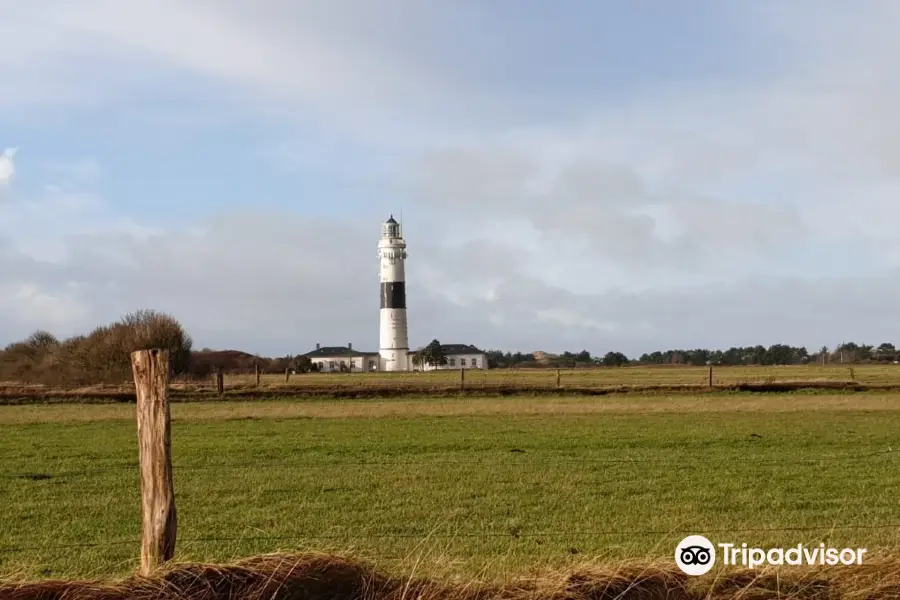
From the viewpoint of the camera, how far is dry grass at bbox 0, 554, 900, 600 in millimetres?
5238

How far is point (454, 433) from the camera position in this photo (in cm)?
2061

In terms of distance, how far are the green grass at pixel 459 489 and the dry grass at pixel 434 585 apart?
0.44 metres

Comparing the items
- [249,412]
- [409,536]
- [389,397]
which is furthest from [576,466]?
[389,397]

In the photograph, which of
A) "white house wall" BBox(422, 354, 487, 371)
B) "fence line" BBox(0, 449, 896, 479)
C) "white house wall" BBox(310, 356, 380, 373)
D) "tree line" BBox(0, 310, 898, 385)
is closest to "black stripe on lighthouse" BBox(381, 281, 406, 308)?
"tree line" BBox(0, 310, 898, 385)

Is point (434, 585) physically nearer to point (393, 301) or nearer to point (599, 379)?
point (599, 379)

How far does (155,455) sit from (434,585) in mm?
1868

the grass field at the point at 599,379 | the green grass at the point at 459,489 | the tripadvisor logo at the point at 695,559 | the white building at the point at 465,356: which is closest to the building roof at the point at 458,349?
the white building at the point at 465,356

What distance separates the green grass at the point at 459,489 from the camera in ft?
27.3

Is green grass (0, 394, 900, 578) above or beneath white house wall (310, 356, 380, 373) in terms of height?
beneath

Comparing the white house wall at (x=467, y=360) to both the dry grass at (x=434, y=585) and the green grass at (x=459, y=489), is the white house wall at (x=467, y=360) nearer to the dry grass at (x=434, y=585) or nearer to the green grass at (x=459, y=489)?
the green grass at (x=459, y=489)

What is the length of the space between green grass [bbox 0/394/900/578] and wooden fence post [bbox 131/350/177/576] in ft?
2.71

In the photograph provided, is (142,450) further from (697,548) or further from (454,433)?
(454,433)

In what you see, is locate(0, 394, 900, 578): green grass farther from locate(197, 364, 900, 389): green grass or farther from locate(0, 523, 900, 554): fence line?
locate(197, 364, 900, 389): green grass

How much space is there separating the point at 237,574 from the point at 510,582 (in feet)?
5.36
